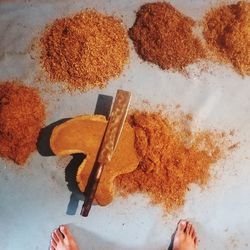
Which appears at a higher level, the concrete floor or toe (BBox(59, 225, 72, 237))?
the concrete floor

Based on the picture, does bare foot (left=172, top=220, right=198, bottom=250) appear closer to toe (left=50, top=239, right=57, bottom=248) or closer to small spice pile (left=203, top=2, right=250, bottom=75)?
toe (left=50, top=239, right=57, bottom=248)

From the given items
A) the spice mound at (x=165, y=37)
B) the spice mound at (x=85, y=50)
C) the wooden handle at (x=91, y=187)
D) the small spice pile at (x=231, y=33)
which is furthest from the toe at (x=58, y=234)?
the small spice pile at (x=231, y=33)

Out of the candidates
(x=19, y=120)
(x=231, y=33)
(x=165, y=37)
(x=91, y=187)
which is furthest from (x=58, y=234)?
(x=231, y=33)

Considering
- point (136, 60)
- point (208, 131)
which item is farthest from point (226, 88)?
point (136, 60)

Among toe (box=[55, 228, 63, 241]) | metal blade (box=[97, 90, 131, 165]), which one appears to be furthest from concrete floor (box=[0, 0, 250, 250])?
metal blade (box=[97, 90, 131, 165])

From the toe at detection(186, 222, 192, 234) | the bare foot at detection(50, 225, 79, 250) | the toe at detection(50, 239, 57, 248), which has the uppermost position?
the toe at detection(186, 222, 192, 234)

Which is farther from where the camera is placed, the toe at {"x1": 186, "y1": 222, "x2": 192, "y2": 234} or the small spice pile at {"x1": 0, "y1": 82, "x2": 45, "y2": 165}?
the toe at {"x1": 186, "y1": 222, "x2": 192, "y2": 234}

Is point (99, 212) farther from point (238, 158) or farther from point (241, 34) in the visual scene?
point (241, 34)

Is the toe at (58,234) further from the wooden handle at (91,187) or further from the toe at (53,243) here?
the wooden handle at (91,187)
